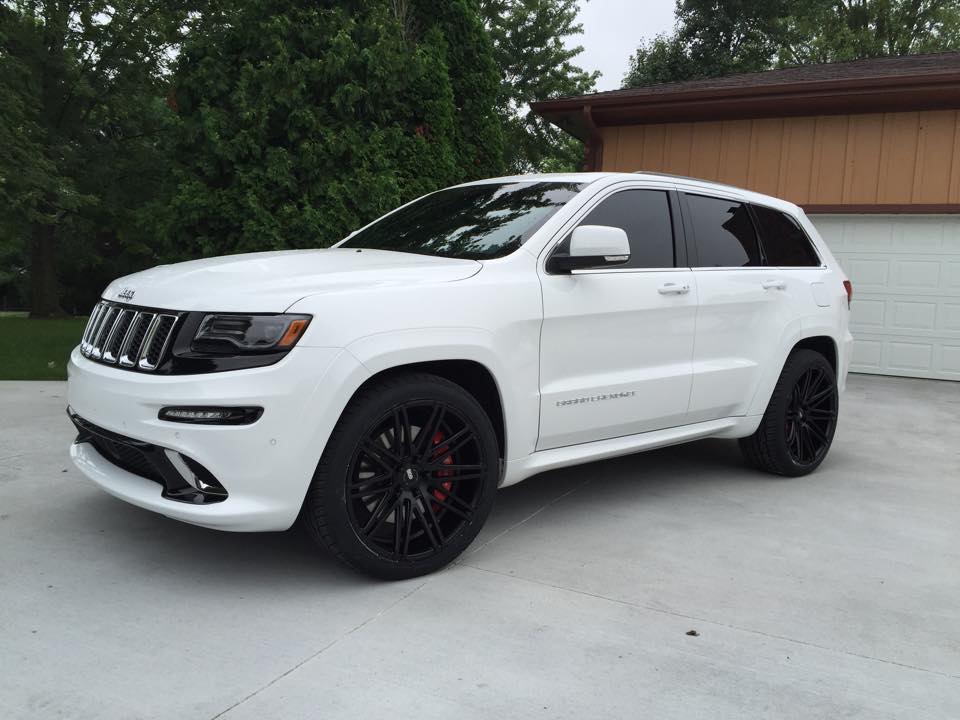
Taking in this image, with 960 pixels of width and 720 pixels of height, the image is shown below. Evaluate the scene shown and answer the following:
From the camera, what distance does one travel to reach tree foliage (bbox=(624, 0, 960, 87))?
31.4 meters

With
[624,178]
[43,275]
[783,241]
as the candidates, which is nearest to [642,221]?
[624,178]

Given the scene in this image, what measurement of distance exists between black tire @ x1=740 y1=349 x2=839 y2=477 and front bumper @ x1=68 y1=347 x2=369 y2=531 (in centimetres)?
304

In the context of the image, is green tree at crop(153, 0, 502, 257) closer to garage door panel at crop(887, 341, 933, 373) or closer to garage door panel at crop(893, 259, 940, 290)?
garage door panel at crop(893, 259, 940, 290)

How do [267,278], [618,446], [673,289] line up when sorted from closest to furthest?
1. [267,278]
2. [618,446]
3. [673,289]

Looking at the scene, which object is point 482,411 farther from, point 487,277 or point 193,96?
point 193,96

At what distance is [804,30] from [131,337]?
33.9 metres

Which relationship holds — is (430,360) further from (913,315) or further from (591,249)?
(913,315)

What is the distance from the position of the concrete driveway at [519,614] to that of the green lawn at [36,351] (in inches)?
186

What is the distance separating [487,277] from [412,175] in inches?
239

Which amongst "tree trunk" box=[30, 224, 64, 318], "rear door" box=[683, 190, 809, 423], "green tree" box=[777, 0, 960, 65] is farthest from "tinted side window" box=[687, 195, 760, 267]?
"green tree" box=[777, 0, 960, 65]

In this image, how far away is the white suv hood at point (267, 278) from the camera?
3.09 meters

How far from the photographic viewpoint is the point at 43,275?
76.3 feet

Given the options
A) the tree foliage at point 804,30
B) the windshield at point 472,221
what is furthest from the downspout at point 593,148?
the tree foliage at point 804,30

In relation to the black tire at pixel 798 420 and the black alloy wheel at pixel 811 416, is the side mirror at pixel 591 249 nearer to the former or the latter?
the black tire at pixel 798 420
